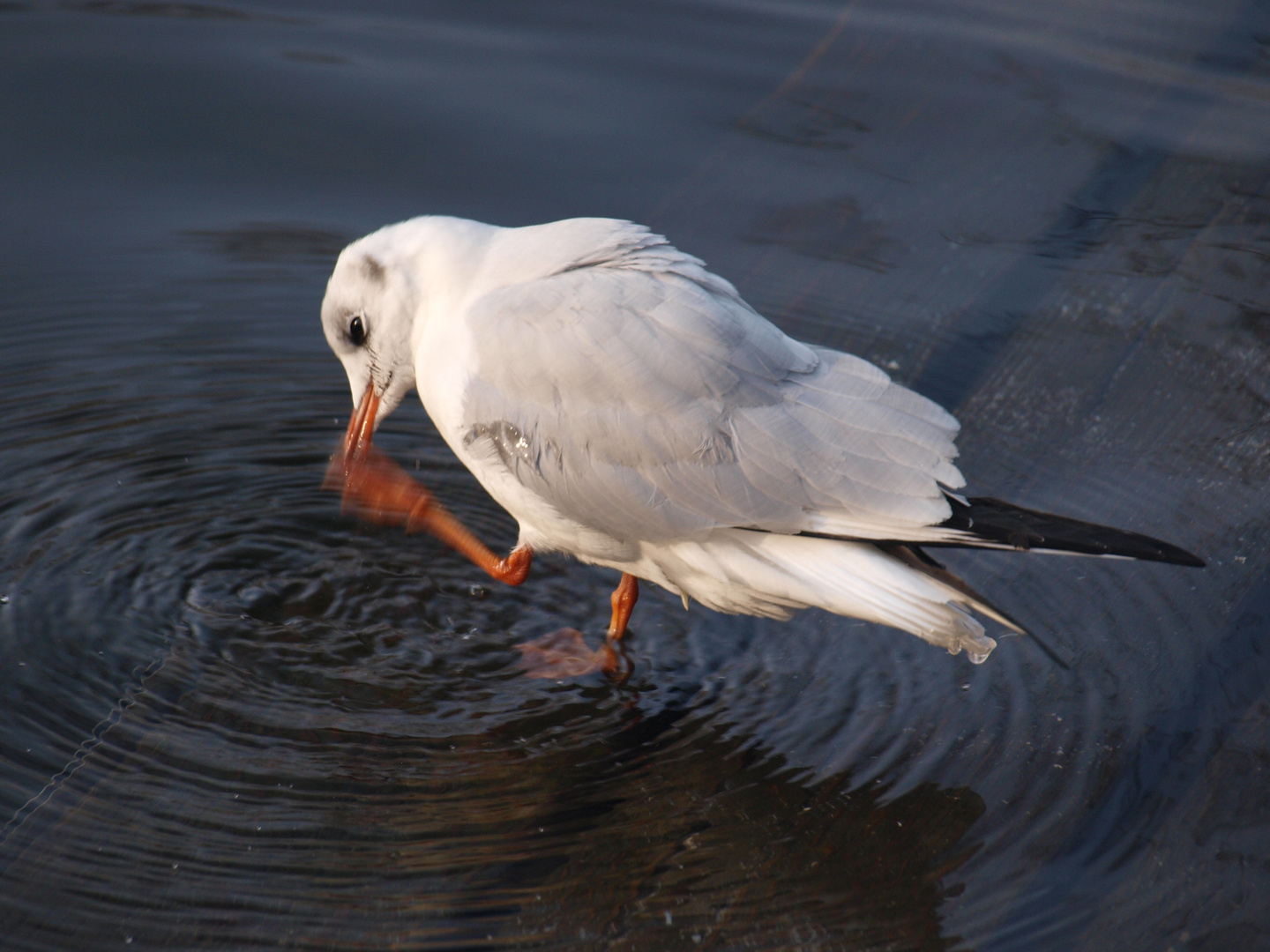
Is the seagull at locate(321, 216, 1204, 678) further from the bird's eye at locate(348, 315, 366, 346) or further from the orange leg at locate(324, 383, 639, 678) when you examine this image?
the bird's eye at locate(348, 315, 366, 346)

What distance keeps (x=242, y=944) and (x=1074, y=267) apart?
182 inches

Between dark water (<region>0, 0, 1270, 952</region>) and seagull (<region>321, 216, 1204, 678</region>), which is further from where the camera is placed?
seagull (<region>321, 216, 1204, 678</region>)

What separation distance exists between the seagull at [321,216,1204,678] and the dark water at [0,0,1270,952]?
1.37 ft

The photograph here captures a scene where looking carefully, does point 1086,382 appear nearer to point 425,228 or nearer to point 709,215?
point 709,215

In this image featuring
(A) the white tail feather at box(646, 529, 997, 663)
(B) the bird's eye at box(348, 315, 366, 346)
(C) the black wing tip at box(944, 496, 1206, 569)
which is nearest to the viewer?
(C) the black wing tip at box(944, 496, 1206, 569)

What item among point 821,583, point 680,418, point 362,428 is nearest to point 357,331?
point 362,428

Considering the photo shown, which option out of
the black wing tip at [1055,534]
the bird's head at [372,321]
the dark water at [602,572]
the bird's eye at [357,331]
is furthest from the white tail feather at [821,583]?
the bird's eye at [357,331]

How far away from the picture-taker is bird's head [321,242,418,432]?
12.6 ft

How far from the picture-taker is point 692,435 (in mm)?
3377

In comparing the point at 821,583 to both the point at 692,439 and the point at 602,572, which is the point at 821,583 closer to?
the point at 692,439

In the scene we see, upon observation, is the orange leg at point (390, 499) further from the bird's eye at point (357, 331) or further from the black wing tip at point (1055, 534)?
the black wing tip at point (1055, 534)

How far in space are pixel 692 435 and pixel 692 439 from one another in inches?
0.4

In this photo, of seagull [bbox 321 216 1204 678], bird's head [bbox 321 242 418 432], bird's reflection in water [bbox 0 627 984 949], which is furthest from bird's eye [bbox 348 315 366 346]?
bird's reflection in water [bbox 0 627 984 949]

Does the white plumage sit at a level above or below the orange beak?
above
